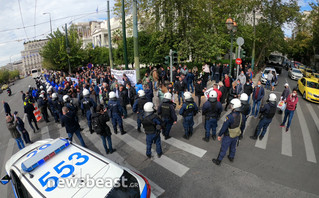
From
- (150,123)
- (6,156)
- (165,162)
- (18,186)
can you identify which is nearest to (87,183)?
(18,186)

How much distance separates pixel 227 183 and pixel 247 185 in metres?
0.46

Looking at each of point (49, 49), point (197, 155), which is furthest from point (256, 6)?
point (49, 49)

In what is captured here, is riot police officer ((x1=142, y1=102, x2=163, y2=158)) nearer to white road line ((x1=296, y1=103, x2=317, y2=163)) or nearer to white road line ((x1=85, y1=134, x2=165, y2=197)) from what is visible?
white road line ((x1=85, y1=134, x2=165, y2=197))

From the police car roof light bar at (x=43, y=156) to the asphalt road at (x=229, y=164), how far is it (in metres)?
2.34

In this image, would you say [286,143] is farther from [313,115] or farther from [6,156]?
[6,156]

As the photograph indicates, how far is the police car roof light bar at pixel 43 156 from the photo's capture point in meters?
3.00

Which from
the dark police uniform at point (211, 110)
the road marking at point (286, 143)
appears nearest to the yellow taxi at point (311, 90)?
the road marking at point (286, 143)

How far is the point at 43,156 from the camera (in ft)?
10.5

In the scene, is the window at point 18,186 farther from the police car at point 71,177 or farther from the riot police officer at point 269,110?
the riot police officer at point 269,110

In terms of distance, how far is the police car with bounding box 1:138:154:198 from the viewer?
276 centimetres

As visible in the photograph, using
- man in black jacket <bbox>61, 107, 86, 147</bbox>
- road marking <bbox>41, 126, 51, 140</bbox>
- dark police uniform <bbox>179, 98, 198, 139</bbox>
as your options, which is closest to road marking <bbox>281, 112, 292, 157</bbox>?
dark police uniform <bbox>179, 98, 198, 139</bbox>

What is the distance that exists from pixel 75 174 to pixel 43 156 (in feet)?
2.43

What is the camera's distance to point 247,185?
14.1 feet

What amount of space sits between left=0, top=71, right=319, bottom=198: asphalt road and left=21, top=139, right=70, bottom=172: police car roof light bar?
2.34 meters
